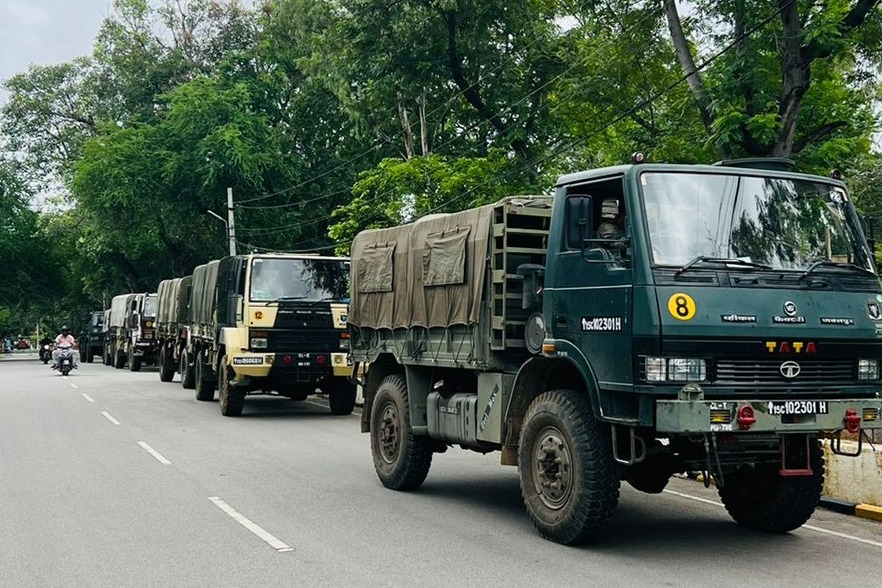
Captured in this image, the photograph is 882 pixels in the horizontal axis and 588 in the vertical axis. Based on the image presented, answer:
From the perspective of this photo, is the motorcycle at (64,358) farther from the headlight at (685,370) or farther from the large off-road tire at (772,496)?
the headlight at (685,370)

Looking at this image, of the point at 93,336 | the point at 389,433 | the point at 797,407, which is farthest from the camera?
the point at 93,336

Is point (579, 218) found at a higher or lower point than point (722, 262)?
higher

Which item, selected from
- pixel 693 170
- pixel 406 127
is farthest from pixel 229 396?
pixel 406 127

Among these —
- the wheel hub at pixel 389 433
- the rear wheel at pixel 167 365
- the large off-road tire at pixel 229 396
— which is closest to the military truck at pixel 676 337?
the wheel hub at pixel 389 433

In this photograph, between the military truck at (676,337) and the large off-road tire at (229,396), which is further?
the large off-road tire at (229,396)

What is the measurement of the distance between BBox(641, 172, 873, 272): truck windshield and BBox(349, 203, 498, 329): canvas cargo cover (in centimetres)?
208

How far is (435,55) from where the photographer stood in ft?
101

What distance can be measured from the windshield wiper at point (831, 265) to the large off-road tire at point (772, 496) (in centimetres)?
137

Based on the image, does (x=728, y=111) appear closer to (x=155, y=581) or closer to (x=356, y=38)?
(x=155, y=581)

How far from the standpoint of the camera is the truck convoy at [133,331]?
3803 cm

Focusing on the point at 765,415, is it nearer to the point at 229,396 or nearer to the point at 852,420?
the point at 852,420

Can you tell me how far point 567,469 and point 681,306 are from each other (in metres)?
1.61

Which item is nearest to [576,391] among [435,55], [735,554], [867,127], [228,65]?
[735,554]

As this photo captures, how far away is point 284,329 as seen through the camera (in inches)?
734
